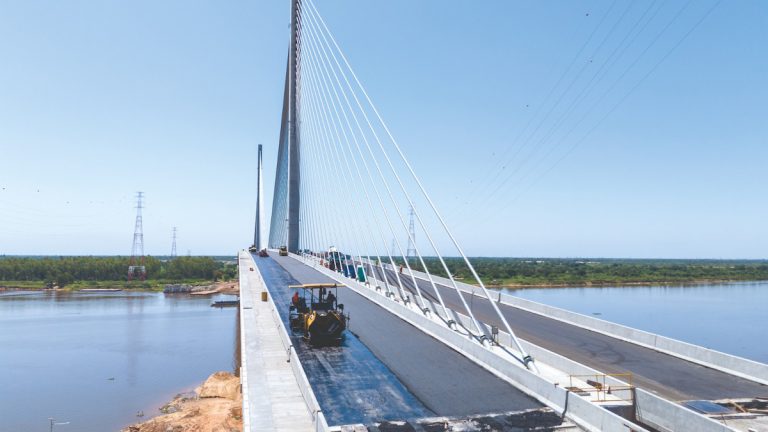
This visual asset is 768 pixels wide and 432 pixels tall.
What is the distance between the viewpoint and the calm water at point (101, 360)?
2042 cm

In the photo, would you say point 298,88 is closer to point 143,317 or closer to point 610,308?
point 143,317

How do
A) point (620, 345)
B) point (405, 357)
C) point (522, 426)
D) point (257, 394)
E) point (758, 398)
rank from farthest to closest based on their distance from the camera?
point (620, 345) → point (405, 357) → point (257, 394) → point (758, 398) → point (522, 426)

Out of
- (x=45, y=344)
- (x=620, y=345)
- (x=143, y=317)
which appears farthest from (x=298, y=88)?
(x=620, y=345)

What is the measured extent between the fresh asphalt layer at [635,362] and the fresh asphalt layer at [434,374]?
3.33m

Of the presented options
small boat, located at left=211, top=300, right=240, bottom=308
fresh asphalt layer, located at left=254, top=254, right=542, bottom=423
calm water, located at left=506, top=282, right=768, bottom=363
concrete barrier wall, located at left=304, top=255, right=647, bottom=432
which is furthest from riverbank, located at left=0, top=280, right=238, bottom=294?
concrete barrier wall, located at left=304, top=255, right=647, bottom=432

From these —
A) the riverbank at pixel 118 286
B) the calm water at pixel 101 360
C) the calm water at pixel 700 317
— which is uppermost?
the riverbank at pixel 118 286

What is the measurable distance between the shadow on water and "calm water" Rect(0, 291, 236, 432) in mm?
9437

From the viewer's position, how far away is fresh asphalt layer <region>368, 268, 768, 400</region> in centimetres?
1188

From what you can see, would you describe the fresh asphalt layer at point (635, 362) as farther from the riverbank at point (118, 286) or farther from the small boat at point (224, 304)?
the riverbank at point (118, 286)

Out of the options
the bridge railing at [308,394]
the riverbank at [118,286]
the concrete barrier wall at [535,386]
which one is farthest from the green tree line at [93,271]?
the concrete barrier wall at [535,386]

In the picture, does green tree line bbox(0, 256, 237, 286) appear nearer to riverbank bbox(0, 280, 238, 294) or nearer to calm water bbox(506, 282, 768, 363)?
riverbank bbox(0, 280, 238, 294)

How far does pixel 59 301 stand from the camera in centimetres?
6150

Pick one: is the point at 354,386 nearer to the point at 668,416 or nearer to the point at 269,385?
the point at 269,385

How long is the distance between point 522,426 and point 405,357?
546 centimetres
